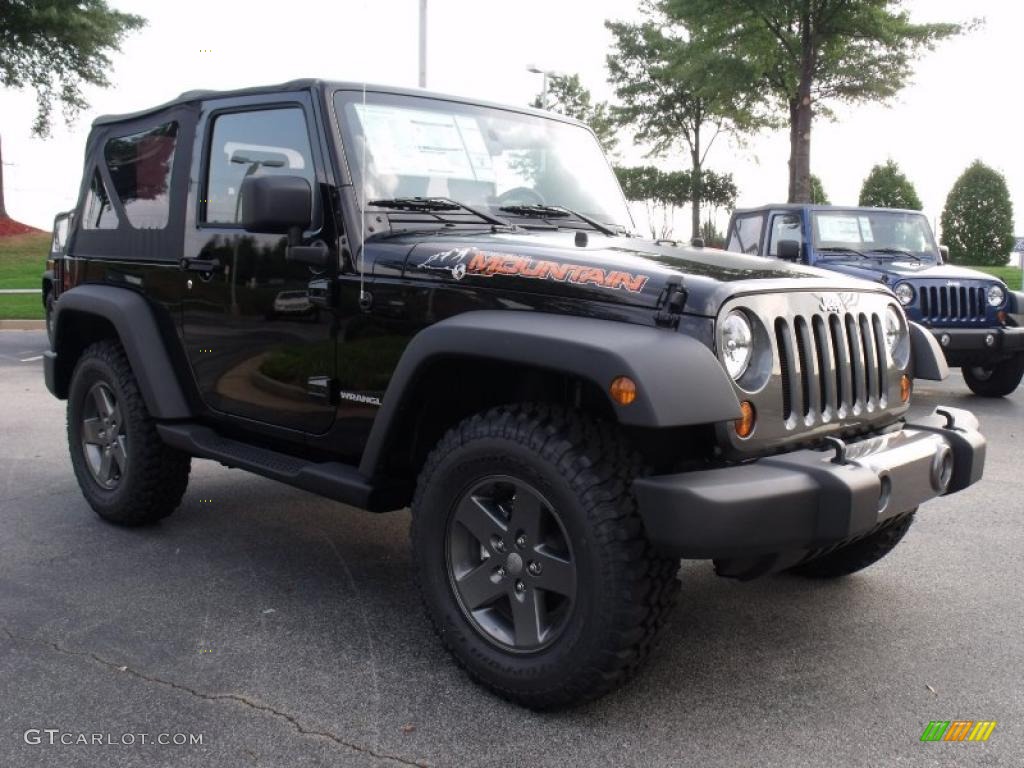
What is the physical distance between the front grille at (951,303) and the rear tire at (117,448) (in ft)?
23.8

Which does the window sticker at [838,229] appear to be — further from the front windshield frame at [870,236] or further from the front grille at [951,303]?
the front grille at [951,303]

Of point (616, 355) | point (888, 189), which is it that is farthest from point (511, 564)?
point (888, 189)

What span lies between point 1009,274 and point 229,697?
77.3 ft

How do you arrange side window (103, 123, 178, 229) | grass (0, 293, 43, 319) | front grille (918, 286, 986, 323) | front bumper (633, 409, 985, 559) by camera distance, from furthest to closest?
grass (0, 293, 43, 319) → front grille (918, 286, 986, 323) → side window (103, 123, 178, 229) → front bumper (633, 409, 985, 559)

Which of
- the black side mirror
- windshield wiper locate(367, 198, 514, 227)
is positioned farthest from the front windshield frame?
windshield wiper locate(367, 198, 514, 227)

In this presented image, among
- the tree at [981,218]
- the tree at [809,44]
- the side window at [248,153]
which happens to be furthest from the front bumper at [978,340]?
the tree at [981,218]

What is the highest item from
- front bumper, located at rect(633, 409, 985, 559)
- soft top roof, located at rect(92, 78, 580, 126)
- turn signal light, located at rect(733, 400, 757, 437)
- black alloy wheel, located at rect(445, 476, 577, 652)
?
soft top roof, located at rect(92, 78, 580, 126)

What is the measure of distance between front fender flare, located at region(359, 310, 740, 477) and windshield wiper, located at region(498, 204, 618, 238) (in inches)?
39.1

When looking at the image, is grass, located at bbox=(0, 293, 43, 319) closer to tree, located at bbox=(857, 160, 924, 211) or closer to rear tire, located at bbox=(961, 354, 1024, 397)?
rear tire, located at bbox=(961, 354, 1024, 397)

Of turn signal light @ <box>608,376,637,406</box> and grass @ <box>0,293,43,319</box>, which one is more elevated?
turn signal light @ <box>608,376,637,406</box>

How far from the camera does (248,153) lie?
14.0 ft

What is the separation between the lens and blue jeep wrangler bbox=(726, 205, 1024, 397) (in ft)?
31.4

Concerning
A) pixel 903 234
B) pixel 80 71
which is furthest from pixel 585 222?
pixel 80 71

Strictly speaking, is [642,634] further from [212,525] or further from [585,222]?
[212,525]
